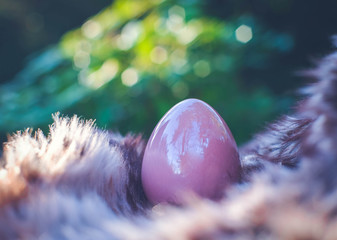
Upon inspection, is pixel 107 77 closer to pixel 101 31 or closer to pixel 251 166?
pixel 101 31

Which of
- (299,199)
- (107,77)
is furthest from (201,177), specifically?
(107,77)

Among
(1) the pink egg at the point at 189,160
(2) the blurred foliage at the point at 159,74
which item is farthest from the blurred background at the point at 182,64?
(1) the pink egg at the point at 189,160

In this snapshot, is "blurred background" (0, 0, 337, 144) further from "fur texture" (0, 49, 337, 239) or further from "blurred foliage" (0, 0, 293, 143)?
"fur texture" (0, 49, 337, 239)

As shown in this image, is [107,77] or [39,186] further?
[107,77]

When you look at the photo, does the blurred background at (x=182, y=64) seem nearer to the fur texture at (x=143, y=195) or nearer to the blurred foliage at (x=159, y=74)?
the blurred foliage at (x=159, y=74)

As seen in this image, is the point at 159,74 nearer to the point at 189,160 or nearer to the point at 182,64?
the point at 182,64
